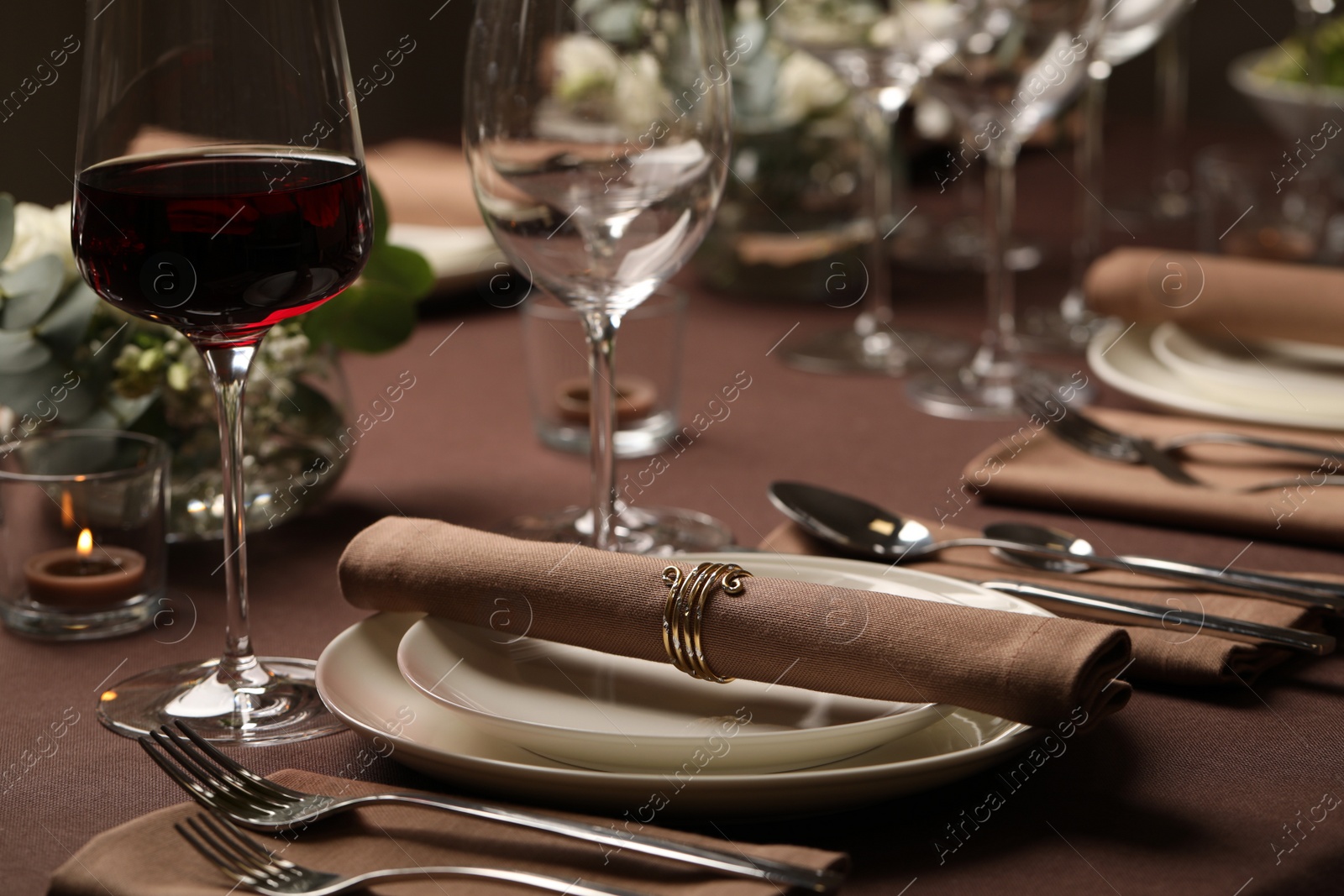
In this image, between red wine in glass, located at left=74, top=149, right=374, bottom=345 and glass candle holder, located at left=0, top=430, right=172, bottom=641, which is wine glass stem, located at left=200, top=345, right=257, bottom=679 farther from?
glass candle holder, located at left=0, top=430, right=172, bottom=641

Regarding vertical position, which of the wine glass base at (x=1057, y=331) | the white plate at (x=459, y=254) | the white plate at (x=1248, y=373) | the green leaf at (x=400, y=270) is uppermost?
the green leaf at (x=400, y=270)

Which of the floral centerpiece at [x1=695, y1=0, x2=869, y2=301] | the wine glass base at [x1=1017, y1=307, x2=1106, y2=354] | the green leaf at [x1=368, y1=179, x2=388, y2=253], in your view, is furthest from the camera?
the floral centerpiece at [x1=695, y1=0, x2=869, y2=301]

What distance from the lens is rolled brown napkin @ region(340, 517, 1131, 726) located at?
0.57 meters

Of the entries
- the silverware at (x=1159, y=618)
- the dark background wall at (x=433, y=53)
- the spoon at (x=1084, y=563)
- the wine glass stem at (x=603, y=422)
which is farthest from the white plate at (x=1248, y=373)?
the dark background wall at (x=433, y=53)

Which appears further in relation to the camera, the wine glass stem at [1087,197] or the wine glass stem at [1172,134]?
the wine glass stem at [1172,134]

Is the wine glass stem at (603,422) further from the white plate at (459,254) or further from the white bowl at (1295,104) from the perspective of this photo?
the white bowl at (1295,104)

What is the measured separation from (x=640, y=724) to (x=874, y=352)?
78cm

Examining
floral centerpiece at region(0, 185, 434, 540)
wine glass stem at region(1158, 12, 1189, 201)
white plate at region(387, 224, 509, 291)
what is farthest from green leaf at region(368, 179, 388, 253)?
wine glass stem at region(1158, 12, 1189, 201)

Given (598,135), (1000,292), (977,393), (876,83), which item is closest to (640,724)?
→ (598,135)

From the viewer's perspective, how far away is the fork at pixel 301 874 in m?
0.49

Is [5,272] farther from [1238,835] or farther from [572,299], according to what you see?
[1238,835]

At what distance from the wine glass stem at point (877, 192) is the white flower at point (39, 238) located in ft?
2.50

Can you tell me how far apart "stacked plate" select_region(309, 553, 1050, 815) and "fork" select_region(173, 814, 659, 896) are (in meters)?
0.06

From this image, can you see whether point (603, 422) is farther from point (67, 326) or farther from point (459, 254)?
point (459, 254)
